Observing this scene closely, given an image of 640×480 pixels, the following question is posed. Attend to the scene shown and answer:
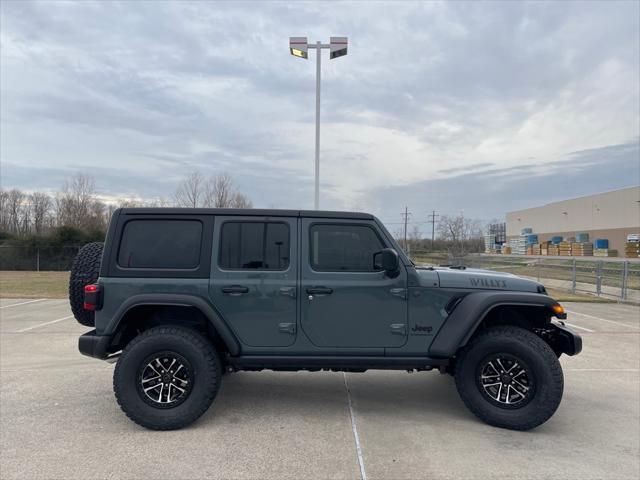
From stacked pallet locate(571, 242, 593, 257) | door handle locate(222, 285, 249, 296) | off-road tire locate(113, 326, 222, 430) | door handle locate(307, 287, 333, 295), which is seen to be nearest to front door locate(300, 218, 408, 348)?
door handle locate(307, 287, 333, 295)

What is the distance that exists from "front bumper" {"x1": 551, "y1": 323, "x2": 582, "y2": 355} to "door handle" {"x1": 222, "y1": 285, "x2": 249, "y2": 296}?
2987mm

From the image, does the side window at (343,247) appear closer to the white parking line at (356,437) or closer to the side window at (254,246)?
the side window at (254,246)

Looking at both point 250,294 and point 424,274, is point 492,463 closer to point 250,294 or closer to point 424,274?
point 424,274

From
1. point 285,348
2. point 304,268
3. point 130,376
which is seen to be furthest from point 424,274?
point 130,376

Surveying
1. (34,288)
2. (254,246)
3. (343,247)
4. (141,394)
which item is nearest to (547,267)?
(343,247)

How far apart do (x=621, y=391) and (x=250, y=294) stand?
443 cm

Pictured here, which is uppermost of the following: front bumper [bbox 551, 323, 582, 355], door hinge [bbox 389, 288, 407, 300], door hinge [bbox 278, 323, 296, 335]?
door hinge [bbox 389, 288, 407, 300]

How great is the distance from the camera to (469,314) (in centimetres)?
376

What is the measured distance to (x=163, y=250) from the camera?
3898mm

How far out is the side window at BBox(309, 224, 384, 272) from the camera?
394 centimetres

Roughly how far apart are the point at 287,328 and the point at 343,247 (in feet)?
2.97

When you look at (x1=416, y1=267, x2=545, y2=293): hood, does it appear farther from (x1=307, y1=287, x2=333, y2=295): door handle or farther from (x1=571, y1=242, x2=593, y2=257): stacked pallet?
(x1=571, y1=242, x2=593, y2=257): stacked pallet

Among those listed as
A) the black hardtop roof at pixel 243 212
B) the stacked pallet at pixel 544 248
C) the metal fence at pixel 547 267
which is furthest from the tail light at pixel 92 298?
the stacked pallet at pixel 544 248

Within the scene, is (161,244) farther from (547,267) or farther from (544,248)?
(544,248)
